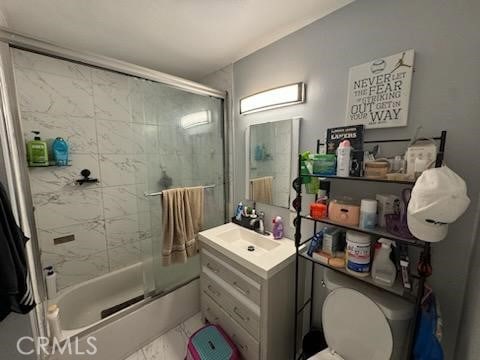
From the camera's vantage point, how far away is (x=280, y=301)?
4.08 ft

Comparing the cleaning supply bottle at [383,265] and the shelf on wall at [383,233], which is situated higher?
the shelf on wall at [383,233]

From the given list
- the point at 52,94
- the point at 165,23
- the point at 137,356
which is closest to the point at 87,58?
the point at 165,23

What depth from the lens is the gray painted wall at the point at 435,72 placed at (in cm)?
84

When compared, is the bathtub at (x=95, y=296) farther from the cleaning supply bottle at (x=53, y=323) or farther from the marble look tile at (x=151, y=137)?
the marble look tile at (x=151, y=137)

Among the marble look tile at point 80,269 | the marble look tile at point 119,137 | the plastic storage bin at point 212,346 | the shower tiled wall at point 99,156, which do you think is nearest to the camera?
the plastic storage bin at point 212,346

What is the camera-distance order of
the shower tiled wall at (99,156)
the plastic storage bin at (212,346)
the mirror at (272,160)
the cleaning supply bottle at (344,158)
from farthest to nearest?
1. the shower tiled wall at (99,156)
2. the mirror at (272,160)
3. the plastic storage bin at (212,346)
4. the cleaning supply bottle at (344,158)

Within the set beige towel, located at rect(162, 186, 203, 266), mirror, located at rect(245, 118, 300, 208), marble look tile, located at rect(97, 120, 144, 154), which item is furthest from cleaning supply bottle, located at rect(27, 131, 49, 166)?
mirror, located at rect(245, 118, 300, 208)

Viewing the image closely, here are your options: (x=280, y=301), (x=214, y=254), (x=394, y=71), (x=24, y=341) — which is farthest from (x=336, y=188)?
(x=24, y=341)

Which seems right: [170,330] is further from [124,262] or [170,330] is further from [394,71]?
[394,71]

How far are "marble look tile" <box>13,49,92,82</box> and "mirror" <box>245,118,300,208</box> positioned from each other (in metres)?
1.52

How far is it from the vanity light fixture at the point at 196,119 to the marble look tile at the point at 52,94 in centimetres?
91

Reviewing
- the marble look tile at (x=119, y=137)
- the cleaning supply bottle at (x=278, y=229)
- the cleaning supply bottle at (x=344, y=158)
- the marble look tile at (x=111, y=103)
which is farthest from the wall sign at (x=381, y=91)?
the marble look tile at (x=111, y=103)

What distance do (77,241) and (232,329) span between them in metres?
1.62

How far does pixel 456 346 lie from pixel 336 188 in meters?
0.88
